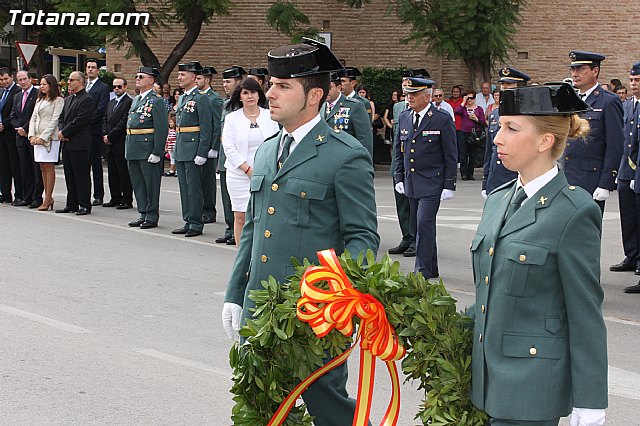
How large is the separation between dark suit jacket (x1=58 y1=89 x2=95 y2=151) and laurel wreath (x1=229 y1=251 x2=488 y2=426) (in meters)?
11.7

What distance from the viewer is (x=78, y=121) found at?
14969mm

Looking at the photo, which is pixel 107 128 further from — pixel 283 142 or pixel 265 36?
pixel 265 36

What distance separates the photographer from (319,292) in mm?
3445

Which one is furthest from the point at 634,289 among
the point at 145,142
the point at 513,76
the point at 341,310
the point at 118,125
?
the point at 118,125

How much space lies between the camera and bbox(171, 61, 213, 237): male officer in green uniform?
12883 mm

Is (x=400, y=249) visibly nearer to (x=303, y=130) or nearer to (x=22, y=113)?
(x=22, y=113)

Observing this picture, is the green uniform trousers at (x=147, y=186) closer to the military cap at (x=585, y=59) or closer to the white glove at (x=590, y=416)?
the military cap at (x=585, y=59)

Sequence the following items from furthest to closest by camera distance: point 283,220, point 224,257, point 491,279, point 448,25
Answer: point 448,25 → point 224,257 → point 283,220 → point 491,279

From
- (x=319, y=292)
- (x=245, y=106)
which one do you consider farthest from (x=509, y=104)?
(x=245, y=106)

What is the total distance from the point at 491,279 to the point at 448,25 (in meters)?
21.6

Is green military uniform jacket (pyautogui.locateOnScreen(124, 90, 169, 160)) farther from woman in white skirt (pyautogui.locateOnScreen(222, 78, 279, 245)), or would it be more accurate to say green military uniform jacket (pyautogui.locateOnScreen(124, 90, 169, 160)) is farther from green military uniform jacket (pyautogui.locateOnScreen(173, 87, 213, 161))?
woman in white skirt (pyautogui.locateOnScreen(222, 78, 279, 245))

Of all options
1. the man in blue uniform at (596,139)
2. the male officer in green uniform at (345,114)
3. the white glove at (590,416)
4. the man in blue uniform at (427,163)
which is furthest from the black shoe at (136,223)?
the white glove at (590,416)

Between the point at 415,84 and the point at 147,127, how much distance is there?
4.94 metres

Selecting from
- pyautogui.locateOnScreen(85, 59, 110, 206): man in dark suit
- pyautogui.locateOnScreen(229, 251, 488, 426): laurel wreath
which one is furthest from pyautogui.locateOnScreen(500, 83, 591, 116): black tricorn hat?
pyautogui.locateOnScreen(85, 59, 110, 206): man in dark suit
